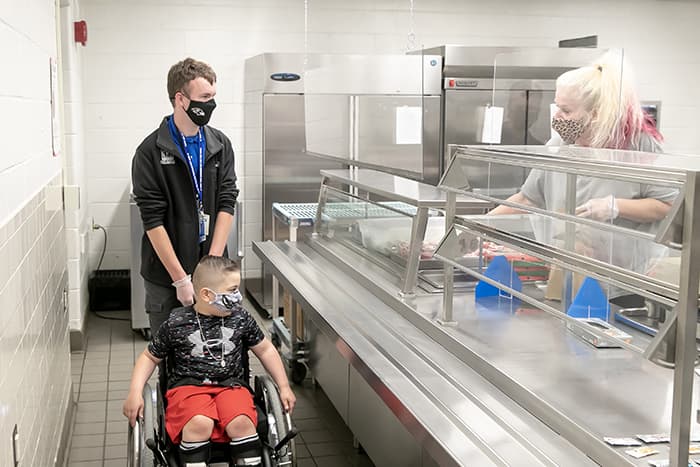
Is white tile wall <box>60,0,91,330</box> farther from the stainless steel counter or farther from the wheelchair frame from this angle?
the stainless steel counter

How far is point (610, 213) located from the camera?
1967 mm

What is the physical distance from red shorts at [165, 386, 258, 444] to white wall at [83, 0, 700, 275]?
13.2 ft

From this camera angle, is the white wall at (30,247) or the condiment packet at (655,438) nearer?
the condiment packet at (655,438)

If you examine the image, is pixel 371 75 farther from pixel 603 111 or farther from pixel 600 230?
pixel 600 230

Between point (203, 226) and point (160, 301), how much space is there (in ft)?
1.21

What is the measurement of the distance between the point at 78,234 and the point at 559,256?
13.2 ft

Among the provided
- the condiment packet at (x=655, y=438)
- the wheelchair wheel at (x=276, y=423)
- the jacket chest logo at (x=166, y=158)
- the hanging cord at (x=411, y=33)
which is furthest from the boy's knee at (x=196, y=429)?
the hanging cord at (x=411, y=33)

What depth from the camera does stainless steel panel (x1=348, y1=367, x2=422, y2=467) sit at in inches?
112

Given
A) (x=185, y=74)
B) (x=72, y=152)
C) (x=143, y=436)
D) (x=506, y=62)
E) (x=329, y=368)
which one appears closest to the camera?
(x=143, y=436)

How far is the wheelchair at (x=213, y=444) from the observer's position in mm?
2713

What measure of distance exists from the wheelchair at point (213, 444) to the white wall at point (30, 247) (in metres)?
0.32

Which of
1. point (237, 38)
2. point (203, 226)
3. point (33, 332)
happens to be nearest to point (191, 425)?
point (33, 332)

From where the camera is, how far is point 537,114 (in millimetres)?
6234

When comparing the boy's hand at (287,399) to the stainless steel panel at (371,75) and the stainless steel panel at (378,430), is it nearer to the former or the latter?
the stainless steel panel at (378,430)
